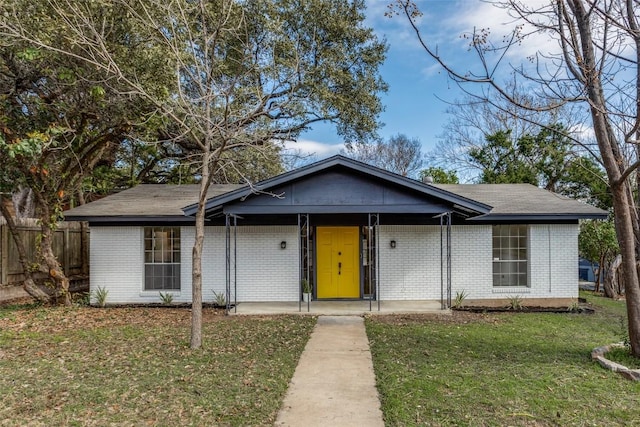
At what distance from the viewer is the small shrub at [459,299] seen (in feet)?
36.9

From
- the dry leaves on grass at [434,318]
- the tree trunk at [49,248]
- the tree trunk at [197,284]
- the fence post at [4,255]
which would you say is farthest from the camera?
the fence post at [4,255]

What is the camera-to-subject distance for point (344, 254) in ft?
40.2

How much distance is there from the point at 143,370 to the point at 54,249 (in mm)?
10472

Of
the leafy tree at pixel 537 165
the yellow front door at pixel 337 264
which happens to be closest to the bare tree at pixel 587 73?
the yellow front door at pixel 337 264

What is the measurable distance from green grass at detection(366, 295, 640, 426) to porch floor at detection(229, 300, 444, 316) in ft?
4.04

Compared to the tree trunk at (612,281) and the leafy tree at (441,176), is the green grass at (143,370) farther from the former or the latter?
the leafy tree at (441,176)

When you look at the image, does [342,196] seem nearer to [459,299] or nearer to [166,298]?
[459,299]

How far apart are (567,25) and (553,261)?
296 inches

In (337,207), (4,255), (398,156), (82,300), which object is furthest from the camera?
(398,156)

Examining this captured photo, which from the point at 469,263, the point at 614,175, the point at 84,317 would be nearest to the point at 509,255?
the point at 469,263

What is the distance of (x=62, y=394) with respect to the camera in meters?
5.00

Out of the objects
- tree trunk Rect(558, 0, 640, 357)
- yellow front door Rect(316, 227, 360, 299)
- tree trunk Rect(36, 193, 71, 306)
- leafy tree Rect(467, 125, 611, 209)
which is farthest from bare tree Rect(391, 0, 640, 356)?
leafy tree Rect(467, 125, 611, 209)

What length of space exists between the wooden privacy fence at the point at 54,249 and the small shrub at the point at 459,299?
11.3 meters

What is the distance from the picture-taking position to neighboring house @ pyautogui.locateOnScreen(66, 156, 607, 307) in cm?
1166
